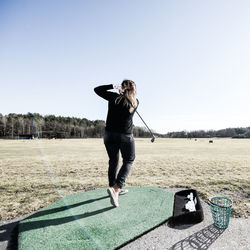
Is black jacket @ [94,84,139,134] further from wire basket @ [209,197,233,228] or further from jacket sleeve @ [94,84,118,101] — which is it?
wire basket @ [209,197,233,228]

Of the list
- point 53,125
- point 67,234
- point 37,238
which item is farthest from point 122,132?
point 53,125

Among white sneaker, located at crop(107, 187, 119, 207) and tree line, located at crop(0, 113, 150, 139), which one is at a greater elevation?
tree line, located at crop(0, 113, 150, 139)

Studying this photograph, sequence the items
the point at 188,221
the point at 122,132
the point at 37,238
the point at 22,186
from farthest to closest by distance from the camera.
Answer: the point at 22,186
the point at 122,132
the point at 188,221
the point at 37,238

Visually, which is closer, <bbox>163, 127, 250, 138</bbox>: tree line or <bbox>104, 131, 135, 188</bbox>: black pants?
<bbox>104, 131, 135, 188</bbox>: black pants

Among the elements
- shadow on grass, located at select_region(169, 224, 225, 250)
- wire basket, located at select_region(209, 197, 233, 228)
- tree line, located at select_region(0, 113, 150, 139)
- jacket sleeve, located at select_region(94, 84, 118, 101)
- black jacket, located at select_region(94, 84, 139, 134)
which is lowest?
shadow on grass, located at select_region(169, 224, 225, 250)

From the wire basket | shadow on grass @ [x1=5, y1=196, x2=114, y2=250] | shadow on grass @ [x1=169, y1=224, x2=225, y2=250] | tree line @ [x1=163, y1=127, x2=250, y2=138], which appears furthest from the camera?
tree line @ [x1=163, y1=127, x2=250, y2=138]

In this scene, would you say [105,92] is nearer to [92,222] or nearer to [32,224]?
[92,222]

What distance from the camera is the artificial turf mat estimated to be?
2342 mm

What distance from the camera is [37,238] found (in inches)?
95.8

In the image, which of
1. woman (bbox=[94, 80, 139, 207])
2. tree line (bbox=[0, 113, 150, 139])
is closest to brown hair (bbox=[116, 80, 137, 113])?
woman (bbox=[94, 80, 139, 207])

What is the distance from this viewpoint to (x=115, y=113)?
11.2 ft

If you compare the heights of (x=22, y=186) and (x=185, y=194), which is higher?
(x=185, y=194)

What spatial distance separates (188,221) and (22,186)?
4.88m

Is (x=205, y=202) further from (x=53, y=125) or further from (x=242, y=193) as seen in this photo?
(x=53, y=125)
